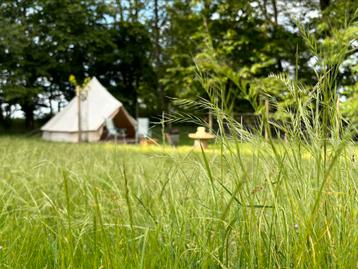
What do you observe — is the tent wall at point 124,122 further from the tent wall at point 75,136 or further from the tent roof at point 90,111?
the tent wall at point 75,136

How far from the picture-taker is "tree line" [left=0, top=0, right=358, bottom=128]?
51.4ft

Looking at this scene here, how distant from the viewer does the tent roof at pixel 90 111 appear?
1423 cm

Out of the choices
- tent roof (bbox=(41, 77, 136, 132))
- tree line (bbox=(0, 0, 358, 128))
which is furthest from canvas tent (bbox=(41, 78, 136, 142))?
tree line (bbox=(0, 0, 358, 128))

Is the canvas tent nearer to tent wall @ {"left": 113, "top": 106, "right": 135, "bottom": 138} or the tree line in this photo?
tent wall @ {"left": 113, "top": 106, "right": 135, "bottom": 138}

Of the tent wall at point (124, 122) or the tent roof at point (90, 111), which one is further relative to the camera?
the tent wall at point (124, 122)

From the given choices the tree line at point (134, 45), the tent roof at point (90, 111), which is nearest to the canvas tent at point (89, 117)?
the tent roof at point (90, 111)

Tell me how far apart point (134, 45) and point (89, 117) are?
7.61 meters

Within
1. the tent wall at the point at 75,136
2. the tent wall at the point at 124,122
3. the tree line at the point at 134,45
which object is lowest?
the tent wall at the point at 75,136

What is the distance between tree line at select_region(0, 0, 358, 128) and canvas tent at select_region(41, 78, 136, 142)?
2.01 meters

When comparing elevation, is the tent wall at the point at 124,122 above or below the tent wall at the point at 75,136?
above

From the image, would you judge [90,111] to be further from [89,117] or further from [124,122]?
[124,122]

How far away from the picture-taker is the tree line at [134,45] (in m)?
15.7

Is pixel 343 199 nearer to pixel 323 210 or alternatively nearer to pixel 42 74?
pixel 323 210

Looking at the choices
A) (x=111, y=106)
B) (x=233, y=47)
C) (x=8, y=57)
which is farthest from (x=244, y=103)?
(x=8, y=57)
